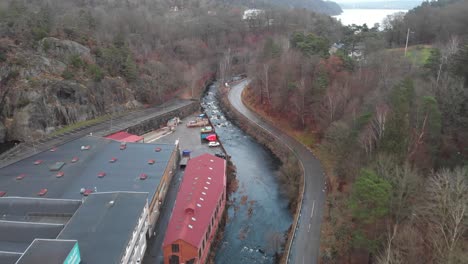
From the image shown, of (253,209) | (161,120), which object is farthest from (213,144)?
(253,209)

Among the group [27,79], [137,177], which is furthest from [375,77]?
[27,79]

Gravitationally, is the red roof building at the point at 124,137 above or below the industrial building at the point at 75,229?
below

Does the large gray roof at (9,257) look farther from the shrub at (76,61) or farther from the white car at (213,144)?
the shrub at (76,61)

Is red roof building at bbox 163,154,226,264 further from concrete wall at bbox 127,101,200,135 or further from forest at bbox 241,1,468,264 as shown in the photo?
concrete wall at bbox 127,101,200,135

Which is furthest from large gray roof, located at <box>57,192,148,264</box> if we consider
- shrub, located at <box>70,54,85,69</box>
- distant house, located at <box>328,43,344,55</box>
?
distant house, located at <box>328,43,344,55</box>

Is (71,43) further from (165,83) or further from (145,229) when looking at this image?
(145,229)

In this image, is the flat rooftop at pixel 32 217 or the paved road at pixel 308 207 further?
the paved road at pixel 308 207

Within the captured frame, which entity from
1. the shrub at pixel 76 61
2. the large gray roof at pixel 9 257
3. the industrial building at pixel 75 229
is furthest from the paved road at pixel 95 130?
the large gray roof at pixel 9 257
